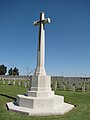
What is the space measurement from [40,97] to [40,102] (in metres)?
0.44

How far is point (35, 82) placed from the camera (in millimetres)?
7746

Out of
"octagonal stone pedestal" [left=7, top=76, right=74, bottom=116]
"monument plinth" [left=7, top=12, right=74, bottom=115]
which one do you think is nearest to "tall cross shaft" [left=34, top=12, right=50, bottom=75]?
"monument plinth" [left=7, top=12, right=74, bottom=115]

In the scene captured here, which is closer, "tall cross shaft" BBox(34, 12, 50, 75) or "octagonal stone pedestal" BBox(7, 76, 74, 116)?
"octagonal stone pedestal" BBox(7, 76, 74, 116)

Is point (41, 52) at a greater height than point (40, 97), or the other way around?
point (41, 52)

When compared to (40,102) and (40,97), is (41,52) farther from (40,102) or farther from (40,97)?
(40,102)

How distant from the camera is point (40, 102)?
6801 mm

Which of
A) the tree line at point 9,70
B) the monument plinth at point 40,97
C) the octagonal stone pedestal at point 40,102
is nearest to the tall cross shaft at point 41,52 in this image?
the monument plinth at point 40,97

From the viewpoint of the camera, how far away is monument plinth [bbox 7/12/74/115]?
6609 mm

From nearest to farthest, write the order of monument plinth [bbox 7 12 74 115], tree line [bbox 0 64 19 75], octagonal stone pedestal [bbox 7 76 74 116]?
octagonal stone pedestal [bbox 7 76 74 116] < monument plinth [bbox 7 12 74 115] < tree line [bbox 0 64 19 75]

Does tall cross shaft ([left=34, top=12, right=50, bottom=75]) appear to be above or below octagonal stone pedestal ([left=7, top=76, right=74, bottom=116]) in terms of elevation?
above

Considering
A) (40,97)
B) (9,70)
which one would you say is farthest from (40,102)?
(9,70)

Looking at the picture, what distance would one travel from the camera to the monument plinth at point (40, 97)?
661 centimetres

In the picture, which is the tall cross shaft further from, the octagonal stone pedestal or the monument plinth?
the octagonal stone pedestal

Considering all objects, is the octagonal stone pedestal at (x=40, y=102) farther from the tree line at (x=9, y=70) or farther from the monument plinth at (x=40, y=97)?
the tree line at (x=9, y=70)
